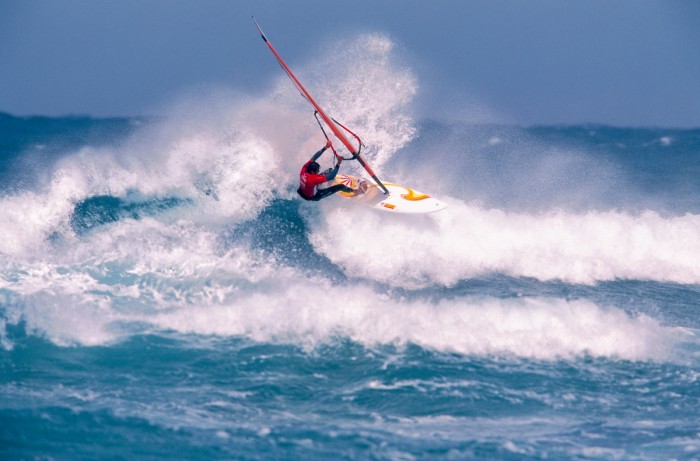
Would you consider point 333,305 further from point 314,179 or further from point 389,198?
point 389,198

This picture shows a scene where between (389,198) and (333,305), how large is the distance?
3.30 meters

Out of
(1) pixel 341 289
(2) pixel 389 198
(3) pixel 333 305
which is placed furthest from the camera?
(2) pixel 389 198

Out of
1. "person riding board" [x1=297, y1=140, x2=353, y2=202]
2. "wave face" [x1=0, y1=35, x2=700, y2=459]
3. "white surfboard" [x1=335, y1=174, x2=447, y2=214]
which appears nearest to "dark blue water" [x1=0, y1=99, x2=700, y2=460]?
"wave face" [x1=0, y1=35, x2=700, y2=459]

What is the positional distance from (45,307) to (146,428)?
11.5 feet

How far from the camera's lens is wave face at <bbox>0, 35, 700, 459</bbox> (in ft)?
25.2

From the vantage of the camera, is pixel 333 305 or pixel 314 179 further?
pixel 314 179

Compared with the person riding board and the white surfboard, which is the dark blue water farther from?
the person riding board

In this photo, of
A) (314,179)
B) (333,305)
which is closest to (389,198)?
(314,179)

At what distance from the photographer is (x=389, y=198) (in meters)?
12.0

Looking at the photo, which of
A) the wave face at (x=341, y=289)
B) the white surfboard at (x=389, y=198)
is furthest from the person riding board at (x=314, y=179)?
the wave face at (x=341, y=289)

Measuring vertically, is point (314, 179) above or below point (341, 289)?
above

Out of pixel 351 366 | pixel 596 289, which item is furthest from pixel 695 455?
pixel 351 366

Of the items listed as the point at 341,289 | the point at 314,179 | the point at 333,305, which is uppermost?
the point at 314,179

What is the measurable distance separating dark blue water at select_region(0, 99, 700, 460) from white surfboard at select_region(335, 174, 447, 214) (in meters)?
0.42
